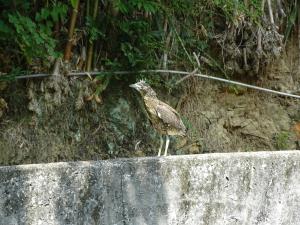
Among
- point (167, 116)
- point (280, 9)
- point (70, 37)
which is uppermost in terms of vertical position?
point (280, 9)

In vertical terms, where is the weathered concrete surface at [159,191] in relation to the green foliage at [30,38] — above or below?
below

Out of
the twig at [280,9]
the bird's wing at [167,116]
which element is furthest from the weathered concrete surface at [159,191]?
the twig at [280,9]

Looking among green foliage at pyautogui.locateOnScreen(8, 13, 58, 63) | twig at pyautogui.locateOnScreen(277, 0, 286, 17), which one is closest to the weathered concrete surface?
green foliage at pyautogui.locateOnScreen(8, 13, 58, 63)

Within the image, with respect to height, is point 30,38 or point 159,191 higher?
point 30,38

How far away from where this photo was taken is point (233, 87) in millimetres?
6449

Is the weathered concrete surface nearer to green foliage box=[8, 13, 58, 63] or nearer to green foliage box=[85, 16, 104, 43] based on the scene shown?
green foliage box=[8, 13, 58, 63]

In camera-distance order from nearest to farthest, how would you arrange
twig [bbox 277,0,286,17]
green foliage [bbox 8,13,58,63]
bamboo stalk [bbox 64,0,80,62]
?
green foliage [bbox 8,13,58,63] < bamboo stalk [bbox 64,0,80,62] < twig [bbox 277,0,286,17]

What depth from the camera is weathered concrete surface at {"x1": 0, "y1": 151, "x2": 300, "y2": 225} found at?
3018 millimetres

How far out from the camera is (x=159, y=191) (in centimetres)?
337

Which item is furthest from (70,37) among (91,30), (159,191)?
(159,191)

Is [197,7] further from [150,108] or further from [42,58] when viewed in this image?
[150,108]

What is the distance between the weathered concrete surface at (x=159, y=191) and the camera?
3.02 meters

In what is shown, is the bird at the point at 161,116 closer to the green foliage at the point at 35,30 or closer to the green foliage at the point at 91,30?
the green foliage at the point at 35,30

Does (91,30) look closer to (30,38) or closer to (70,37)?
(70,37)
